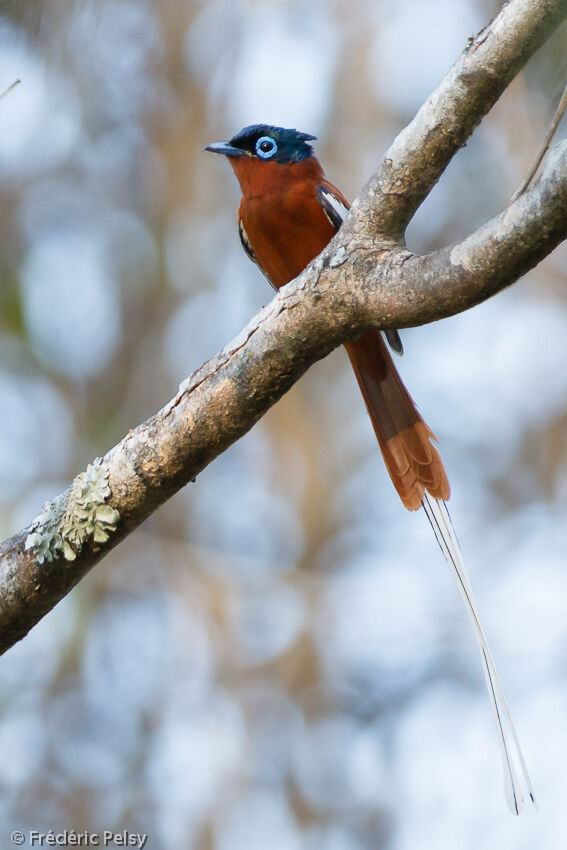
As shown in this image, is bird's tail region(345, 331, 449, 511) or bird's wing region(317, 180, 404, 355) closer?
bird's tail region(345, 331, 449, 511)

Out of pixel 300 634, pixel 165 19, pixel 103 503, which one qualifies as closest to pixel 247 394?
pixel 103 503

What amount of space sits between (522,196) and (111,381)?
5844mm

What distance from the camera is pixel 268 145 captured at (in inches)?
161

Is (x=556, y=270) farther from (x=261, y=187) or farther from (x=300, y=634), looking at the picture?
(x=261, y=187)

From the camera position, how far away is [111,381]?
24.3ft

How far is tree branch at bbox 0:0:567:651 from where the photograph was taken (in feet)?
6.32

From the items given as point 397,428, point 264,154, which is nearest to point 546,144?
point 397,428

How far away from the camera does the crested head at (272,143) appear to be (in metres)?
4.06

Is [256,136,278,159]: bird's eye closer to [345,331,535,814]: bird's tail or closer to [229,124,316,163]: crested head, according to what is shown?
[229,124,316,163]: crested head

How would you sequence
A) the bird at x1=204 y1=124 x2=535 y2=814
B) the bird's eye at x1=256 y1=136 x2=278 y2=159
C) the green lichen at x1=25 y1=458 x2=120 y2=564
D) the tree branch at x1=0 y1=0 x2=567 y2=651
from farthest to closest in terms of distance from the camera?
the bird's eye at x1=256 y1=136 x2=278 y2=159 < the bird at x1=204 y1=124 x2=535 y2=814 < the green lichen at x1=25 y1=458 x2=120 y2=564 < the tree branch at x1=0 y1=0 x2=567 y2=651

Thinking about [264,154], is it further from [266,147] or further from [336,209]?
[336,209]

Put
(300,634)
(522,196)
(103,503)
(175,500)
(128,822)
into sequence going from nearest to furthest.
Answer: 1. (522,196)
2. (103,503)
3. (128,822)
4. (300,634)
5. (175,500)

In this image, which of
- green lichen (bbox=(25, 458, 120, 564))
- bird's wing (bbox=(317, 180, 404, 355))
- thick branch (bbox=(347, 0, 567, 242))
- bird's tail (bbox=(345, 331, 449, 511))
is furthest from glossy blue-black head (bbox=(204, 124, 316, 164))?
green lichen (bbox=(25, 458, 120, 564))

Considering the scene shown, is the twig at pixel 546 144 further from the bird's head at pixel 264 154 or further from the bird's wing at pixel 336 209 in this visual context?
the bird's head at pixel 264 154
